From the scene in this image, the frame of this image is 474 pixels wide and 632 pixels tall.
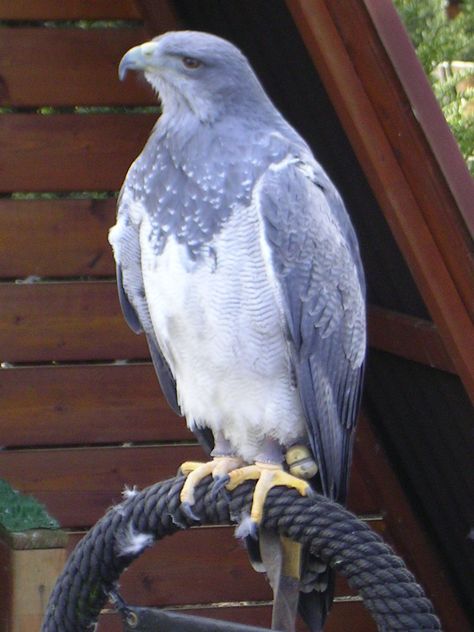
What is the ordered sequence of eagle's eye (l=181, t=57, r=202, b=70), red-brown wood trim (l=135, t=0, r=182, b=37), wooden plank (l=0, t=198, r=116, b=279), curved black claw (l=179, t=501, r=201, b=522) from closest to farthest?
curved black claw (l=179, t=501, r=201, b=522)
eagle's eye (l=181, t=57, r=202, b=70)
red-brown wood trim (l=135, t=0, r=182, b=37)
wooden plank (l=0, t=198, r=116, b=279)

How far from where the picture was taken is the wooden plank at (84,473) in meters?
4.08

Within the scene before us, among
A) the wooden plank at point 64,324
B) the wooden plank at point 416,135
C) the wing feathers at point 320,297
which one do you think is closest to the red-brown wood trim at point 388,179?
the wooden plank at point 416,135

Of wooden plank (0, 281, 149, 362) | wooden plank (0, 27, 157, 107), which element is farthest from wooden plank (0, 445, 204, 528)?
wooden plank (0, 27, 157, 107)

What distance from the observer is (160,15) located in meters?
3.90

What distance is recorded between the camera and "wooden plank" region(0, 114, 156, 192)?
3982 millimetres

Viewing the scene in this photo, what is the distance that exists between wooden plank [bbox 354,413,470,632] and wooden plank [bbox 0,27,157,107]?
4.53 feet

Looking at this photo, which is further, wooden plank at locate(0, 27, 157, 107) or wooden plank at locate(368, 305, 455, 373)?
wooden plank at locate(0, 27, 157, 107)

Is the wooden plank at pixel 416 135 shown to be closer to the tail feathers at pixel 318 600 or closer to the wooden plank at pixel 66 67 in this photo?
the tail feathers at pixel 318 600

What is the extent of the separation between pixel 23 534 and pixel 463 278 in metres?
1.50

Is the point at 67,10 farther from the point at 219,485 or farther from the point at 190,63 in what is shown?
the point at 219,485

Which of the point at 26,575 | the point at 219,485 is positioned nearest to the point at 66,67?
the point at 26,575

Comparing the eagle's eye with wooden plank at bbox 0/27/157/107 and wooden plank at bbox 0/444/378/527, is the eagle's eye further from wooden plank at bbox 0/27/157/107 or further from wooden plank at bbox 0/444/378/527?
wooden plank at bbox 0/444/378/527

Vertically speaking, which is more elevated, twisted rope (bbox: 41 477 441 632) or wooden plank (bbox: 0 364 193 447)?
twisted rope (bbox: 41 477 441 632)

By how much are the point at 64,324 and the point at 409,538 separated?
Result: 137cm
